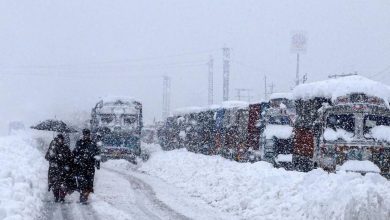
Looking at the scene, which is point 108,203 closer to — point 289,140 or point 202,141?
point 289,140

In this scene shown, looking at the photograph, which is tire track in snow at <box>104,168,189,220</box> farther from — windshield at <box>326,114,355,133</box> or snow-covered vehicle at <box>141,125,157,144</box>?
snow-covered vehicle at <box>141,125,157,144</box>

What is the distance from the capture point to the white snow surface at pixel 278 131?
82.3 ft

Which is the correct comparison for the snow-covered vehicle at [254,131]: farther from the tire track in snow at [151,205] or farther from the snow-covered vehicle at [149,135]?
the snow-covered vehicle at [149,135]

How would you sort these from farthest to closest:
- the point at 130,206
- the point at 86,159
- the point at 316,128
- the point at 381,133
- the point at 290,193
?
the point at 316,128
the point at 381,133
the point at 86,159
the point at 130,206
the point at 290,193

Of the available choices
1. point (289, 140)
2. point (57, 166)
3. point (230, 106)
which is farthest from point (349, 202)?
point (230, 106)

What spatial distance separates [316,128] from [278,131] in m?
6.64

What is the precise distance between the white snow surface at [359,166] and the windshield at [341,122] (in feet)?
3.64

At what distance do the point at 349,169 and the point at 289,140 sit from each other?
337 inches

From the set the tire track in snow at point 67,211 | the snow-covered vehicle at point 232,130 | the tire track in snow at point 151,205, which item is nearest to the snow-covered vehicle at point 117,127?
the snow-covered vehicle at point 232,130

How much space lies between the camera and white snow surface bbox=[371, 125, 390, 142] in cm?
1686

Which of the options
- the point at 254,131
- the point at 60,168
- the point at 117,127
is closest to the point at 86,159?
the point at 60,168

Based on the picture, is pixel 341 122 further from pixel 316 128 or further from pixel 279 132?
pixel 279 132

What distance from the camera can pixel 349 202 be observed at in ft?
31.8

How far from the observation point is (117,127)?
1260 inches
